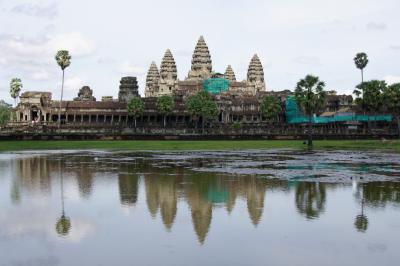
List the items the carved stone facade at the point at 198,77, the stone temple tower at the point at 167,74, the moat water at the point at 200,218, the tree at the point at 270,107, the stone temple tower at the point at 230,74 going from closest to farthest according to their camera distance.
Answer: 1. the moat water at the point at 200,218
2. the tree at the point at 270,107
3. the carved stone facade at the point at 198,77
4. the stone temple tower at the point at 167,74
5. the stone temple tower at the point at 230,74

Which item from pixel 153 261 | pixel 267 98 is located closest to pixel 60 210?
pixel 153 261

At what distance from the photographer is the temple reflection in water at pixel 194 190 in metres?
18.8

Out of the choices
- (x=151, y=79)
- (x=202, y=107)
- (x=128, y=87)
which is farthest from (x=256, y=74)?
(x=202, y=107)

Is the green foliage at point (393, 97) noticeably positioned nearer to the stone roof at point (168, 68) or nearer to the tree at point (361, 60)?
the tree at point (361, 60)

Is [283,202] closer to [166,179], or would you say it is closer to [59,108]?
[166,179]

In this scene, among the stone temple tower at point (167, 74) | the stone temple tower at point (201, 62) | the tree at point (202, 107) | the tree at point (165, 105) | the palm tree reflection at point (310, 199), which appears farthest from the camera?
the stone temple tower at point (167, 74)

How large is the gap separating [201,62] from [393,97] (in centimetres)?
8504

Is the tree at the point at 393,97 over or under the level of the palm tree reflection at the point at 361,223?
over

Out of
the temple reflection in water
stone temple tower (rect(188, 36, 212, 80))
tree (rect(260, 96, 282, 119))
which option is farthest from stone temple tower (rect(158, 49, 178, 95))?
the temple reflection in water

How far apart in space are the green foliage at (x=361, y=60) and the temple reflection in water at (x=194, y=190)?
80.1 m

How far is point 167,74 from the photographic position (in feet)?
563

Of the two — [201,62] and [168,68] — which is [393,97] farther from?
[168,68]

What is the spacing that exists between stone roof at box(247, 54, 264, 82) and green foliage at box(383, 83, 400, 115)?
296ft

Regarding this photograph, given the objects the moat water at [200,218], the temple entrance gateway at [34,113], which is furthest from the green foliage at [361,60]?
the moat water at [200,218]
